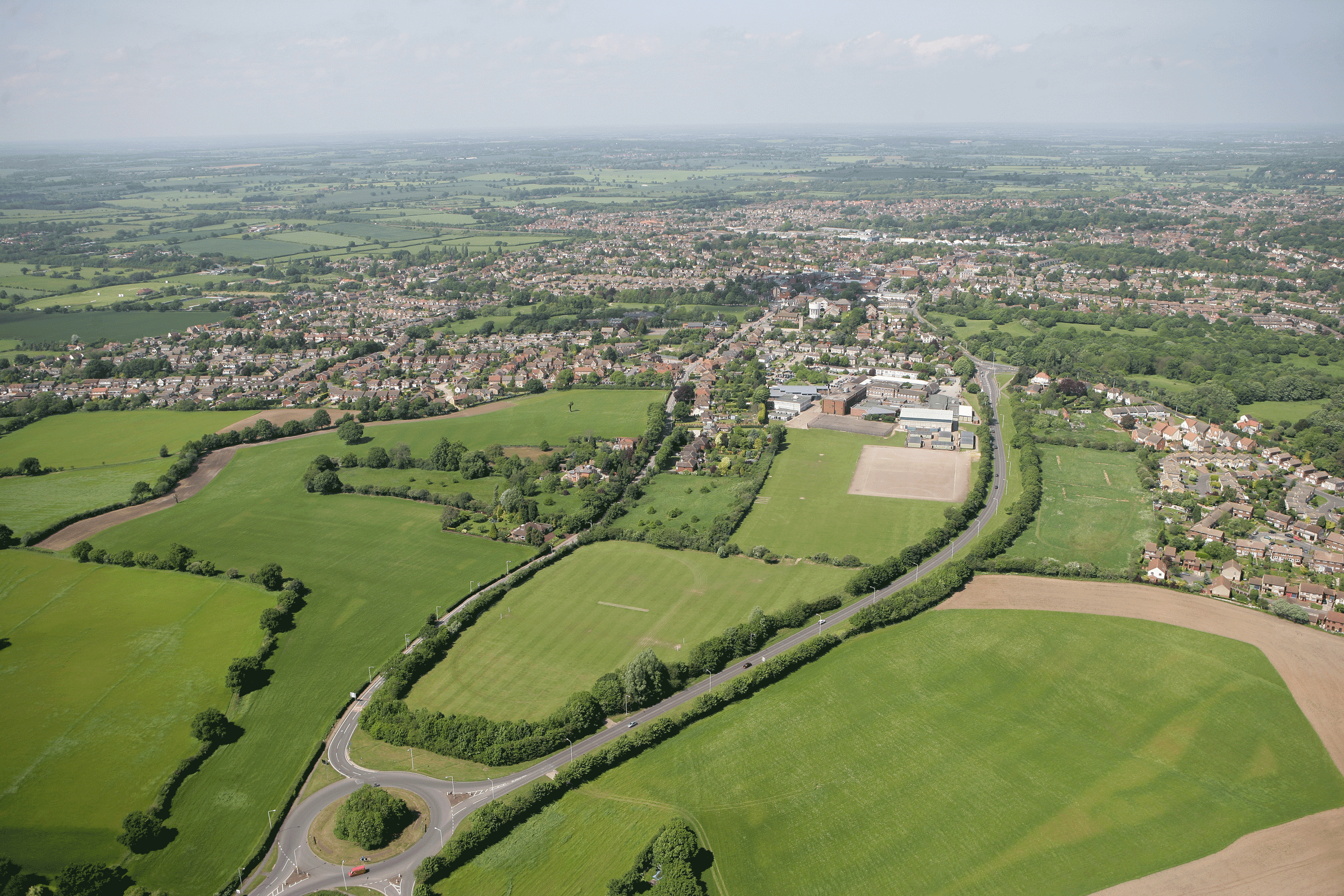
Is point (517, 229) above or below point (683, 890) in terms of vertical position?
above

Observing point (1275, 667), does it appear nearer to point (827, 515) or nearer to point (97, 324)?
point (827, 515)

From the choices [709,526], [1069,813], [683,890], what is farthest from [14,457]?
[1069,813]

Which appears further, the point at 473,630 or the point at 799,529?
the point at 799,529

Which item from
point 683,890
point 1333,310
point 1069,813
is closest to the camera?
point 683,890

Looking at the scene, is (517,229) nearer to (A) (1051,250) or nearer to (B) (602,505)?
(A) (1051,250)

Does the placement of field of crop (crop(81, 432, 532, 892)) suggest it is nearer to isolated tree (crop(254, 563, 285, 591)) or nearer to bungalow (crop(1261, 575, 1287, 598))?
isolated tree (crop(254, 563, 285, 591))

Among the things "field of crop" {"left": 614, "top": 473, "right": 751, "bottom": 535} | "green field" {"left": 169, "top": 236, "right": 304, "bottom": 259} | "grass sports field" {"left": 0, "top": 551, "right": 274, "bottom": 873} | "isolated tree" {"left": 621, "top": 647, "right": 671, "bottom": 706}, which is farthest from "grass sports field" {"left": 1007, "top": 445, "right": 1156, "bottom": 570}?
"green field" {"left": 169, "top": 236, "right": 304, "bottom": 259}

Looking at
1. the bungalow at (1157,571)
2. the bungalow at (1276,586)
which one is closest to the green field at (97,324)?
the bungalow at (1157,571)
